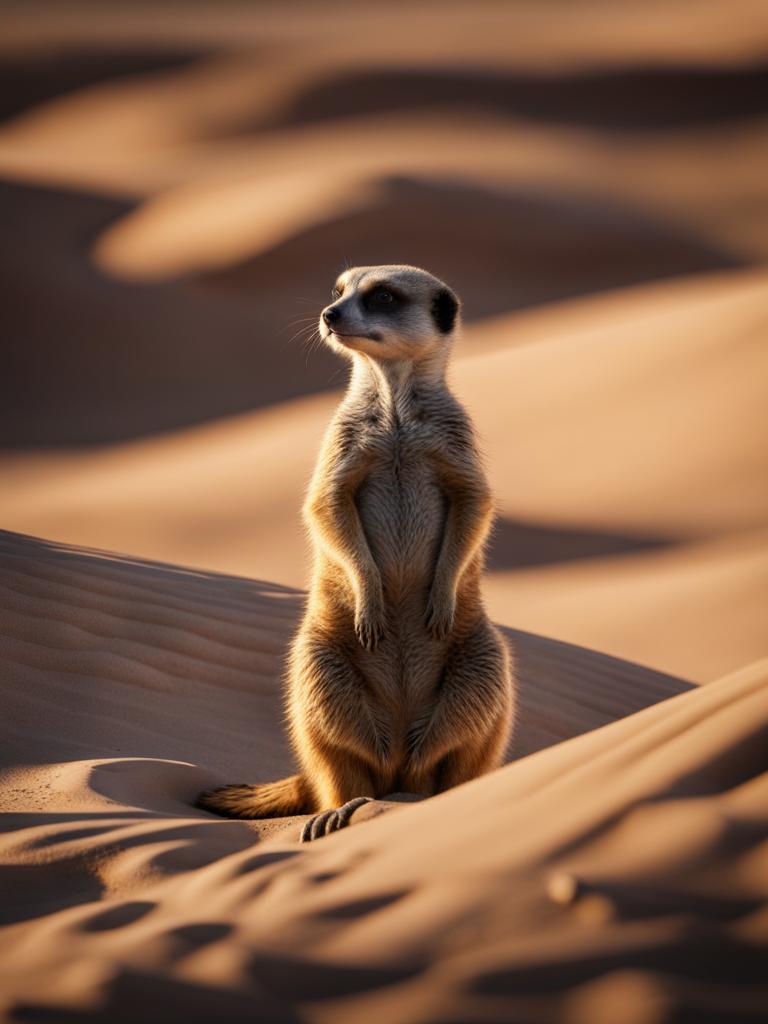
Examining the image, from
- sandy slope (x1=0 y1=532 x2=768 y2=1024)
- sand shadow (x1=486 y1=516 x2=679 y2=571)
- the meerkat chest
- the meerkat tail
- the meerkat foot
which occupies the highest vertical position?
sand shadow (x1=486 y1=516 x2=679 y2=571)

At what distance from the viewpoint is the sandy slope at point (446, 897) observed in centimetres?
160

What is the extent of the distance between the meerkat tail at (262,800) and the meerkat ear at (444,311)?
1369 millimetres

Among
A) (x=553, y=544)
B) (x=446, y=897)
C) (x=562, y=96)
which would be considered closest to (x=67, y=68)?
(x=562, y=96)

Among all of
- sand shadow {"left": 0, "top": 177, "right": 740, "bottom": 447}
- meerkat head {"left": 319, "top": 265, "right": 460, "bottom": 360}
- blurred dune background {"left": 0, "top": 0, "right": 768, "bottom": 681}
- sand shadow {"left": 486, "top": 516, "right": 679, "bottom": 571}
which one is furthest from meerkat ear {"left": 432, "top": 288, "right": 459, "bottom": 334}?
sand shadow {"left": 0, "top": 177, "right": 740, "bottom": 447}

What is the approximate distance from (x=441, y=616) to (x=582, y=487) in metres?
6.16

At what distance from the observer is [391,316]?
359cm

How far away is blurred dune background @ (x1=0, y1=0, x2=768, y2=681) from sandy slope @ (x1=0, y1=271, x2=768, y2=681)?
1.2 inches

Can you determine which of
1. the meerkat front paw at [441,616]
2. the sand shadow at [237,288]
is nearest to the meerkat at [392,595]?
the meerkat front paw at [441,616]

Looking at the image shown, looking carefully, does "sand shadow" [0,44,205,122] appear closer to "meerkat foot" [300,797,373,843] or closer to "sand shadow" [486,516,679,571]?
"sand shadow" [486,516,679,571]

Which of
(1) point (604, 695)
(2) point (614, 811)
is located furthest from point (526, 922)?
(1) point (604, 695)

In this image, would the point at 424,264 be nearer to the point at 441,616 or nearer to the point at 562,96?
the point at 562,96

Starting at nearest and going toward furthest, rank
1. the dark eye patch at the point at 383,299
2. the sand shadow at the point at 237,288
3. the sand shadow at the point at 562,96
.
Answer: the dark eye patch at the point at 383,299
the sand shadow at the point at 237,288
the sand shadow at the point at 562,96

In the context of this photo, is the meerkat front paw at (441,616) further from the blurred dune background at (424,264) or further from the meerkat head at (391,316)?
the blurred dune background at (424,264)

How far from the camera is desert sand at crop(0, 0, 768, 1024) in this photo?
175 cm
